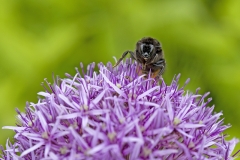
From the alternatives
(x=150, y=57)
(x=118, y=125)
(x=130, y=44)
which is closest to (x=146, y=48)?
(x=150, y=57)

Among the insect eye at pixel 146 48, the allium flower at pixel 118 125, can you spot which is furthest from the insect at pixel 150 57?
the allium flower at pixel 118 125

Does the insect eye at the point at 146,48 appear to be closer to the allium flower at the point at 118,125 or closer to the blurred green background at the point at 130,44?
the allium flower at the point at 118,125

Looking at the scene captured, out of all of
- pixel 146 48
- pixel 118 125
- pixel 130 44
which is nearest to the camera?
pixel 118 125

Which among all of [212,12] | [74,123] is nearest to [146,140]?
[74,123]

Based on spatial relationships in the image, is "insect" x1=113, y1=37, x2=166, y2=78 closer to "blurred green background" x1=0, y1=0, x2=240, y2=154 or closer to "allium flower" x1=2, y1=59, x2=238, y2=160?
"allium flower" x1=2, y1=59, x2=238, y2=160

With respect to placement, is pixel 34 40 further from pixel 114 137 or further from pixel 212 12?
pixel 114 137

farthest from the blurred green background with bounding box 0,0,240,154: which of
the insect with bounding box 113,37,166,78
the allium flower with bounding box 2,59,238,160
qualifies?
the allium flower with bounding box 2,59,238,160

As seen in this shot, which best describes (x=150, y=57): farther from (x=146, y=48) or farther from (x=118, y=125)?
(x=118, y=125)
